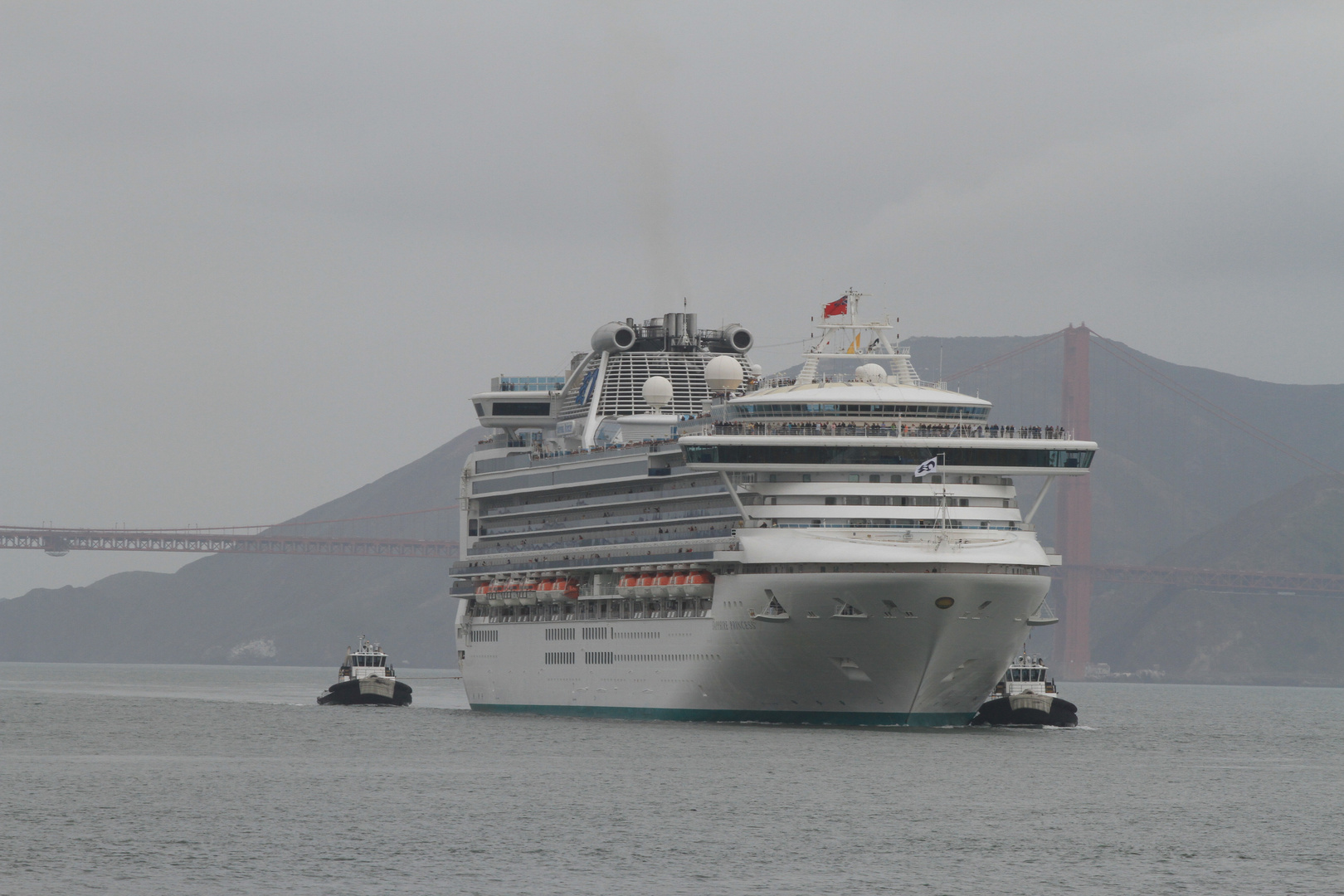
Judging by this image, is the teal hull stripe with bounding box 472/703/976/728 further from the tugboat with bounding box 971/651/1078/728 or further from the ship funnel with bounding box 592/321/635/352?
the ship funnel with bounding box 592/321/635/352

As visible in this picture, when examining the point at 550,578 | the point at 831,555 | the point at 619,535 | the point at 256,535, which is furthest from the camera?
the point at 256,535

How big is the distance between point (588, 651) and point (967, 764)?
1866 cm

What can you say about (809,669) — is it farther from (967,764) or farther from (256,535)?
(256,535)

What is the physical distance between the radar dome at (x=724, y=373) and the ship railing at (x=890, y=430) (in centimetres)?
1001

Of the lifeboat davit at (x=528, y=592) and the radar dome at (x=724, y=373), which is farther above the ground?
the radar dome at (x=724, y=373)

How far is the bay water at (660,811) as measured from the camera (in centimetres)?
3675

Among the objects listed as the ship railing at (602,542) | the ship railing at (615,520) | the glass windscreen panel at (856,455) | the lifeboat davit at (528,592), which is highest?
the glass windscreen panel at (856,455)

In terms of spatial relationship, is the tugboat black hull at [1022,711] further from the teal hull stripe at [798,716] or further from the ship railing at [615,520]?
the ship railing at [615,520]

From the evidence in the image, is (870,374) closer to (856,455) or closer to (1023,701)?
(856,455)

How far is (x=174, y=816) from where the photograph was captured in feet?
145

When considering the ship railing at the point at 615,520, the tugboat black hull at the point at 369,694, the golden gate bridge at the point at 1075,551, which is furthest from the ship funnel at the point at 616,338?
the golden gate bridge at the point at 1075,551

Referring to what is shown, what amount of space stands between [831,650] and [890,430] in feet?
20.8

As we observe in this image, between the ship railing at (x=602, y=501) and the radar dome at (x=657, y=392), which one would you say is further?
the radar dome at (x=657, y=392)

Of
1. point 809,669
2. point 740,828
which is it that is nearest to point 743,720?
point 809,669
